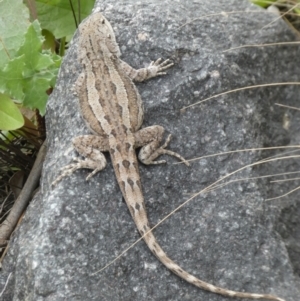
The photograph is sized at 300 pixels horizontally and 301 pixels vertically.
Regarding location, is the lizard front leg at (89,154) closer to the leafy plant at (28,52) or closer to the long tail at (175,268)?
the long tail at (175,268)

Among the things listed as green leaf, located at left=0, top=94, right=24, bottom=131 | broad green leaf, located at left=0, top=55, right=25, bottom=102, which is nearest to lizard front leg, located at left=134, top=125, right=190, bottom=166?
green leaf, located at left=0, top=94, right=24, bottom=131

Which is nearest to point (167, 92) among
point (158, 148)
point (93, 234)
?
point (158, 148)

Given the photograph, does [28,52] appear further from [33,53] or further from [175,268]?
[175,268]

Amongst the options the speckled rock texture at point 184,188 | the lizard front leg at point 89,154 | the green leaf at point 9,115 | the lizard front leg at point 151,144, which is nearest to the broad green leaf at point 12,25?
the green leaf at point 9,115

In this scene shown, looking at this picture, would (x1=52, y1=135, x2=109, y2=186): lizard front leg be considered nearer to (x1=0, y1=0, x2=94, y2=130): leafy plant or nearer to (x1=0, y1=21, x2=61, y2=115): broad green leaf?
(x1=0, y1=0, x2=94, y2=130): leafy plant

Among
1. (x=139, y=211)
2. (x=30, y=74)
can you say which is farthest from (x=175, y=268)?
(x=30, y=74)

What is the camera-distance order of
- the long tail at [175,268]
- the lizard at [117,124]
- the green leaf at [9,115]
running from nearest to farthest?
the long tail at [175,268], the lizard at [117,124], the green leaf at [9,115]

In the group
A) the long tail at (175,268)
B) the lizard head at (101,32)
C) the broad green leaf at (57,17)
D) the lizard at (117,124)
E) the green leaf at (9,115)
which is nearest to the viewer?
the long tail at (175,268)

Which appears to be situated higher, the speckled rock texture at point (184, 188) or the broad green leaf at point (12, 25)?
the broad green leaf at point (12, 25)
